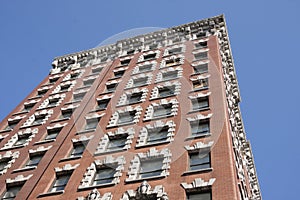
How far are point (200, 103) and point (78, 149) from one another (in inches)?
369

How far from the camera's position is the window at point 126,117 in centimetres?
2983

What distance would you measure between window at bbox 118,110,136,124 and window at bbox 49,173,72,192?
6227 millimetres

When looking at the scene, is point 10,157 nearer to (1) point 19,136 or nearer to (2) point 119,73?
(1) point 19,136

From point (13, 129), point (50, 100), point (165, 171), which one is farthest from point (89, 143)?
point (50, 100)

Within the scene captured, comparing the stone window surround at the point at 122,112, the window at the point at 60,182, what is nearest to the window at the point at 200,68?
the stone window surround at the point at 122,112

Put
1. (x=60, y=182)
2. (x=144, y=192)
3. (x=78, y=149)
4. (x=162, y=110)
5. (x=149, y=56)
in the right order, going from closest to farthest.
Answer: (x=144, y=192) → (x=60, y=182) → (x=78, y=149) → (x=162, y=110) → (x=149, y=56)

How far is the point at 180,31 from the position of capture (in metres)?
46.8

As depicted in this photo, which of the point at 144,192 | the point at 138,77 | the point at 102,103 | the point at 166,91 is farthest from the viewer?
the point at 138,77

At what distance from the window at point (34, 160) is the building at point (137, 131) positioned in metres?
0.09

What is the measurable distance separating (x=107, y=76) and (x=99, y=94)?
4.45 meters

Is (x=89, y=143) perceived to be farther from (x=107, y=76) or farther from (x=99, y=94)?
(x=107, y=76)

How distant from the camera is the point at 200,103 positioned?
29.2 metres

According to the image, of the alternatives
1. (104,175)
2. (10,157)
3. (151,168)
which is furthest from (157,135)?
(10,157)

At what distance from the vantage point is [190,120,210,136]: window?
83.9ft
